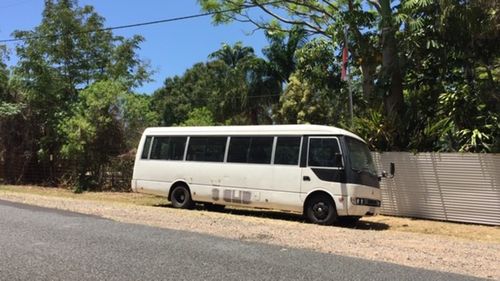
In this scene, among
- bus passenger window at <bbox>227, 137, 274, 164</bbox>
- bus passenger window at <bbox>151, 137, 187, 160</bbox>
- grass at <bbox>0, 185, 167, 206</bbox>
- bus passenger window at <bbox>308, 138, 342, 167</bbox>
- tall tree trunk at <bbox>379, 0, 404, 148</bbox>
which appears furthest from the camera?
grass at <bbox>0, 185, 167, 206</bbox>

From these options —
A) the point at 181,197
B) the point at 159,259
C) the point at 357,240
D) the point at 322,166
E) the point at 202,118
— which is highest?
the point at 202,118

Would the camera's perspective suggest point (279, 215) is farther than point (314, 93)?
No

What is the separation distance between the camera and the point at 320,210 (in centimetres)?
1410

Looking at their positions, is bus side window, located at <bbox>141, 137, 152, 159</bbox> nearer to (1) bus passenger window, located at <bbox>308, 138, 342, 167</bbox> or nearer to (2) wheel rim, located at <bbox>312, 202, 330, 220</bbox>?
(1) bus passenger window, located at <bbox>308, 138, 342, 167</bbox>

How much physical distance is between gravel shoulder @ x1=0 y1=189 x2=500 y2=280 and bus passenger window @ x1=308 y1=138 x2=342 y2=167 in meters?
1.65

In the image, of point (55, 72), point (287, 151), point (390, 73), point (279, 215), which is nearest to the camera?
point (287, 151)

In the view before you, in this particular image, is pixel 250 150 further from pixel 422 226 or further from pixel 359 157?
pixel 422 226

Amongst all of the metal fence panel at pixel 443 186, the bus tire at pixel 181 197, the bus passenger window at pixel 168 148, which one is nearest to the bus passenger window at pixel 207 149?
the bus passenger window at pixel 168 148

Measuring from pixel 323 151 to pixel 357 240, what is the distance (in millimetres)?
3792

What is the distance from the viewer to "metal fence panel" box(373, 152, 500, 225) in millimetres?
15094

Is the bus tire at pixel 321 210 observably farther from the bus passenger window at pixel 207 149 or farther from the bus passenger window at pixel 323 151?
the bus passenger window at pixel 207 149

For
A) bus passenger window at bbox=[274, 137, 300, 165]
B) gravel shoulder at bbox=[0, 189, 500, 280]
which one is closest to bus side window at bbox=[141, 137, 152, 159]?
gravel shoulder at bbox=[0, 189, 500, 280]

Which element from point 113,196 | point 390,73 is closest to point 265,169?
point 390,73

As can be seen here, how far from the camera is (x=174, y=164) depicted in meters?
17.0
